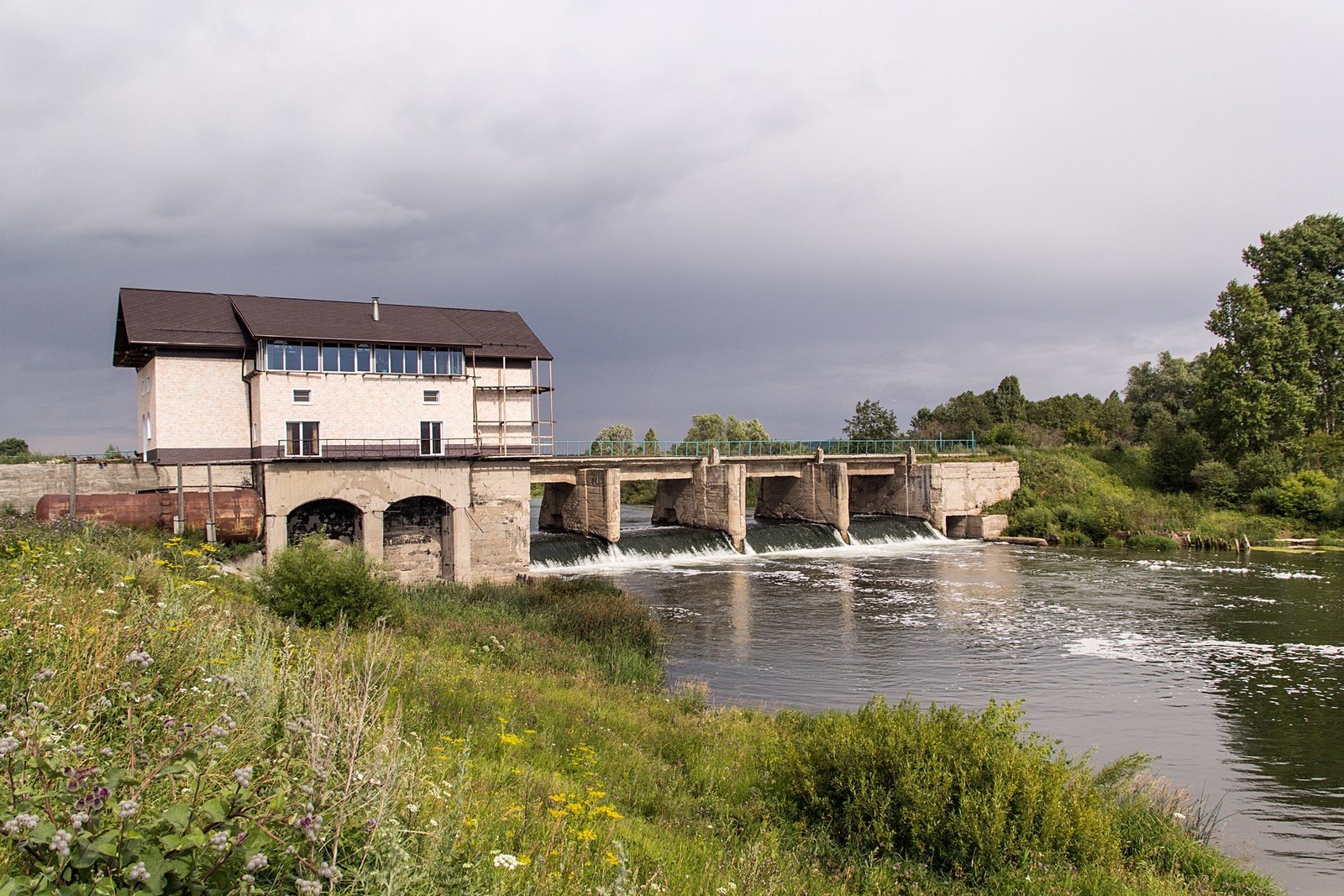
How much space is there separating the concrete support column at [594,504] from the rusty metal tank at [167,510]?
1731 cm

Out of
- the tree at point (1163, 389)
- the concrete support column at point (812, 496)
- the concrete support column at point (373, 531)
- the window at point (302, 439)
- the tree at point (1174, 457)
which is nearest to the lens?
the window at point (302, 439)

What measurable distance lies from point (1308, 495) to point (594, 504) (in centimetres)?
4007

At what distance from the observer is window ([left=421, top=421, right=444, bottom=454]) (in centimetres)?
3122

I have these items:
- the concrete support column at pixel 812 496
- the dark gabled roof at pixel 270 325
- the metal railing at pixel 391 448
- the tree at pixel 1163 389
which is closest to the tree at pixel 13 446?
the dark gabled roof at pixel 270 325

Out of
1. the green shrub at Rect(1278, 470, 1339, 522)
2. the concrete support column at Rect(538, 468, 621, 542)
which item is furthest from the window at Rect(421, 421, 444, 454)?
the green shrub at Rect(1278, 470, 1339, 522)

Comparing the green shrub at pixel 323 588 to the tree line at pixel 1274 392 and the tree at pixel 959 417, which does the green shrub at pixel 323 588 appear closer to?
the tree line at pixel 1274 392

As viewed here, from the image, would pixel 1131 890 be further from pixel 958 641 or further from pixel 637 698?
pixel 958 641

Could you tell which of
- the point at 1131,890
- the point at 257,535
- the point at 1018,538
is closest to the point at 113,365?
the point at 257,535

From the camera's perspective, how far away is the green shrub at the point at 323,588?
15586 mm

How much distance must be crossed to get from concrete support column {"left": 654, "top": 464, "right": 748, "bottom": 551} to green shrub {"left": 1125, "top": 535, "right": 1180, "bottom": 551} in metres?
21.7

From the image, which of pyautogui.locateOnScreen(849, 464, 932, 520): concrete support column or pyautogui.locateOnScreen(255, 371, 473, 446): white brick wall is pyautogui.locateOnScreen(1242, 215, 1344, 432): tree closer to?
pyautogui.locateOnScreen(849, 464, 932, 520): concrete support column

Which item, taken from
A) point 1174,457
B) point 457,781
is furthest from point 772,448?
point 457,781

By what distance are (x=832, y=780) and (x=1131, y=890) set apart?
2822mm

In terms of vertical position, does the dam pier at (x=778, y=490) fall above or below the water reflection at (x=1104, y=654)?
above
